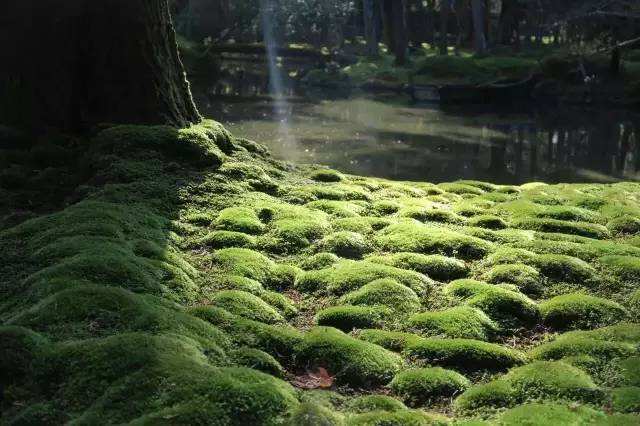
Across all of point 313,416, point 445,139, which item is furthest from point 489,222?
point 445,139

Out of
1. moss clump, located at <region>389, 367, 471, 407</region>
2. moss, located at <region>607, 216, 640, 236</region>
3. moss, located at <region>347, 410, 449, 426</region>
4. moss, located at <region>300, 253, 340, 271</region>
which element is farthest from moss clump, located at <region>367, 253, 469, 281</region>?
moss, located at <region>347, 410, 449, 426</region>

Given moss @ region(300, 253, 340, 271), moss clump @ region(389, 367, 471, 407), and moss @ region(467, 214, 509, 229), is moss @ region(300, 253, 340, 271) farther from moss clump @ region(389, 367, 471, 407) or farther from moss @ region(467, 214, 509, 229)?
moss @ region(467, 214, 509, 229)

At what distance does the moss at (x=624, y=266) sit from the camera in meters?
9.77

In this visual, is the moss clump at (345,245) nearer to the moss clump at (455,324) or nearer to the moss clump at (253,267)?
the moss clump at (253,267)

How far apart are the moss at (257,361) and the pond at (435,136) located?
21.2 meters

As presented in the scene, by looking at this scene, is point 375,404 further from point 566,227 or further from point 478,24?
point 478,24

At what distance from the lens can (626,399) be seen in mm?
6266

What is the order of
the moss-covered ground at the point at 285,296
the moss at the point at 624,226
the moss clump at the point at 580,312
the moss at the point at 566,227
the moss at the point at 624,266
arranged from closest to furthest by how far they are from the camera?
the moss-covered ground at the point at 285,296, the moss clump at the point at 580,312, the moss at the point at 624,266, the moss at the point at 566,227, the moss at the point at 624,226

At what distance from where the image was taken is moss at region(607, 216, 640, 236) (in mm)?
12172

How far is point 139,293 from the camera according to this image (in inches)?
298

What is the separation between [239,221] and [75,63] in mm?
4671

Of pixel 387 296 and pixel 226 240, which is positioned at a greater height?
pixel 226 240

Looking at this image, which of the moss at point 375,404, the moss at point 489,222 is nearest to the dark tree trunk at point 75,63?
the moss at point 489,222

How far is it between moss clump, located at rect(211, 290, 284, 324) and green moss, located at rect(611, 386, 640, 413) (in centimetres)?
348
